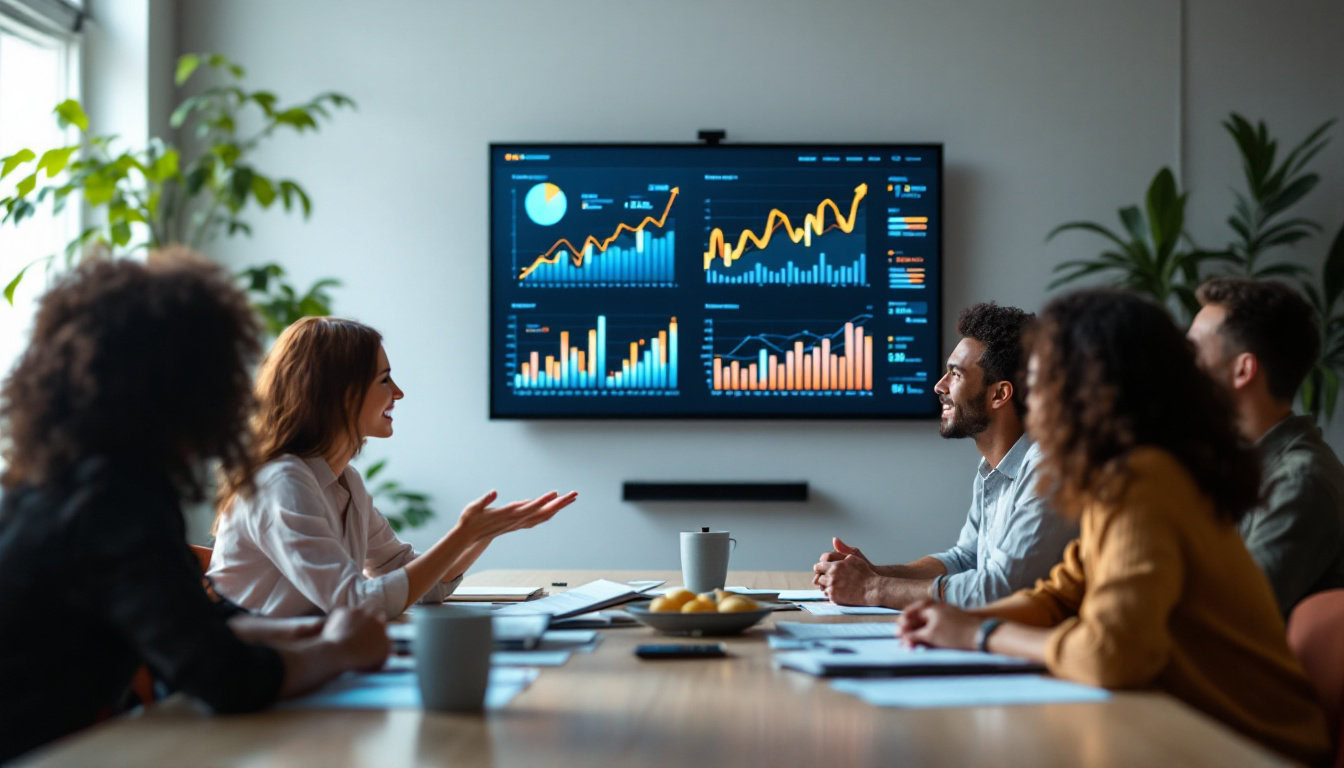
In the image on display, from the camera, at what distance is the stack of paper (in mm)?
1396

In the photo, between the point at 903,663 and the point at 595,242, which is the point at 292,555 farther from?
the point at 595,242

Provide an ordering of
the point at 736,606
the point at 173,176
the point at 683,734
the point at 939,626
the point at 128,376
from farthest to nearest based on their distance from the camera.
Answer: the point at 173,176, the point at 736,606, the point at 939,626, the point at 128,376, the point at 683,734

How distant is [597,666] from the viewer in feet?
4.99

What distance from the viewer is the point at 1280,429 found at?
2.05 m

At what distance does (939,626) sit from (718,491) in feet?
9.33

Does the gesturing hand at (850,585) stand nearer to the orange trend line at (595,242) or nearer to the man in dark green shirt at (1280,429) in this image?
the man in dark green shirt at (1280,429)

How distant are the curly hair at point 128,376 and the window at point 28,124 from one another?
3.04 metres

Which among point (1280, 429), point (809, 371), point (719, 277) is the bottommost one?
point (1280, 429)

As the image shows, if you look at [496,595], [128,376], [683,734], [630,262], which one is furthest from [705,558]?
[630,262]

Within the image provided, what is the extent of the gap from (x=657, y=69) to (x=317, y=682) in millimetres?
3488

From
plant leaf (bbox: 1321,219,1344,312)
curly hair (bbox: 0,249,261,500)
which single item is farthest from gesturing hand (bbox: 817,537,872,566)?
plant leaf (bbox: 1321,219,1344,312)

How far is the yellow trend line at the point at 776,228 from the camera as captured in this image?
14.2 feet

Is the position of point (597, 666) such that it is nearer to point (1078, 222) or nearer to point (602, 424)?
point (602, 424)

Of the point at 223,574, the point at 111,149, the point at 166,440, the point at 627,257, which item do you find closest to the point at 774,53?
the point at 627,257
